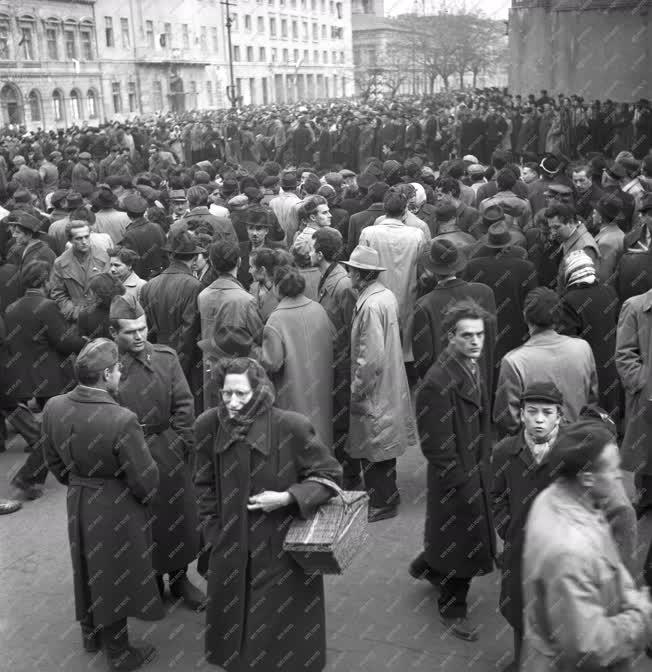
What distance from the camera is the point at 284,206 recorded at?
399 inches

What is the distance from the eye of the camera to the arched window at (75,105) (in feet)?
179

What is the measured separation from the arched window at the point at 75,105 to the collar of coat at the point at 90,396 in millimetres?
53633

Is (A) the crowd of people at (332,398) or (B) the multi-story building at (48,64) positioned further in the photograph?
(B) the multi-story building at (48,64)

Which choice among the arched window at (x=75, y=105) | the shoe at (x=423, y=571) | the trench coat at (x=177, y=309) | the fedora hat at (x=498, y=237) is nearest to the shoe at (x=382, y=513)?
the shoe at (x=423, y=571)

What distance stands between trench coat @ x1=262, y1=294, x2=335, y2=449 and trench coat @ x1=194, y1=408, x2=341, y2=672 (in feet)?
5.99

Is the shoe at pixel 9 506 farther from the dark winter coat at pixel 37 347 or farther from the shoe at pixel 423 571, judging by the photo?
the shoe at pixel 423 571

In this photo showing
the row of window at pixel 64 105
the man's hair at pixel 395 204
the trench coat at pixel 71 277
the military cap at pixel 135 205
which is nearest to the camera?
the man's hair at pixel 395 204

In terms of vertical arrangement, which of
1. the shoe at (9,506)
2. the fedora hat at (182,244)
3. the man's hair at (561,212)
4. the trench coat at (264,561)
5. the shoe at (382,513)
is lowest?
the shoe at (9,506)

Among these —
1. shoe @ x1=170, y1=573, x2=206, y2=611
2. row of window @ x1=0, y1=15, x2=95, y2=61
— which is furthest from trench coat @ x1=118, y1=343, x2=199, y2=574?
row of window @ x1=0, y1=15, x2=95, y2=61

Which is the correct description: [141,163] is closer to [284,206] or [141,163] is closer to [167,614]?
[284,206]

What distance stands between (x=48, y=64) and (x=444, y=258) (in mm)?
→ 50811

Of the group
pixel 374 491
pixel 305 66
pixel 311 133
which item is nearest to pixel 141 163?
pixel 311 133

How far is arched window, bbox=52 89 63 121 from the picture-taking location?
5241cm

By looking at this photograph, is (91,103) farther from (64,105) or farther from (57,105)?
(57,105)
